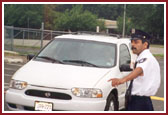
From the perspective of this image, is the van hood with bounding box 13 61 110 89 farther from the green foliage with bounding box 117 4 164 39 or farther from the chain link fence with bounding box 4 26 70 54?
the green foliage with bounding box 117 4 164 39

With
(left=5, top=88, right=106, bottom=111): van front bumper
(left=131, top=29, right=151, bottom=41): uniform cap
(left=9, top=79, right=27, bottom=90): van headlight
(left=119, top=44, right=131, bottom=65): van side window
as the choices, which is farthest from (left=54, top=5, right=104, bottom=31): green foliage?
(left=131, top=29, right=151, bottom=41): uniform cap

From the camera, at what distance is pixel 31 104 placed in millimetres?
6211

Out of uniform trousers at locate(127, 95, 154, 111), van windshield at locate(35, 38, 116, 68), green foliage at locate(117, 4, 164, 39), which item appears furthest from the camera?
green foliage at locate(117, 4, 164, 39)

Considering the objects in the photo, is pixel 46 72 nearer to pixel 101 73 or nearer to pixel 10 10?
pixel 101 73

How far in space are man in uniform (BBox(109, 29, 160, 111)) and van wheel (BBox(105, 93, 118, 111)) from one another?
1252 millimetres

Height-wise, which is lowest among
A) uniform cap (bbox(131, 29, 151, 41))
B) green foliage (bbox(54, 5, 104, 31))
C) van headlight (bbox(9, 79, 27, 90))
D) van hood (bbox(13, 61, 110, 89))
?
van headlight (bbox(9, 79, 27, 90))

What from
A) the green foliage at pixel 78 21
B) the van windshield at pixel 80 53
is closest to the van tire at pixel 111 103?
the van windshield at pixel 80 53

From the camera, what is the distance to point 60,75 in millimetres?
6500

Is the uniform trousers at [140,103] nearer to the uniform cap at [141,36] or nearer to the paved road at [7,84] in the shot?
the uniform cap at [141,36]

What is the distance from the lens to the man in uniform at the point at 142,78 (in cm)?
493

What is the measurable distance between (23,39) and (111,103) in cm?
1690

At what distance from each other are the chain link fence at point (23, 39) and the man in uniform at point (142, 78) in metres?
17.0

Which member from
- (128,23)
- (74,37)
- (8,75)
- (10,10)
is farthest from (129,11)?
(74,37)

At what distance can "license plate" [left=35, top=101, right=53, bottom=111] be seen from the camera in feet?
20.1
